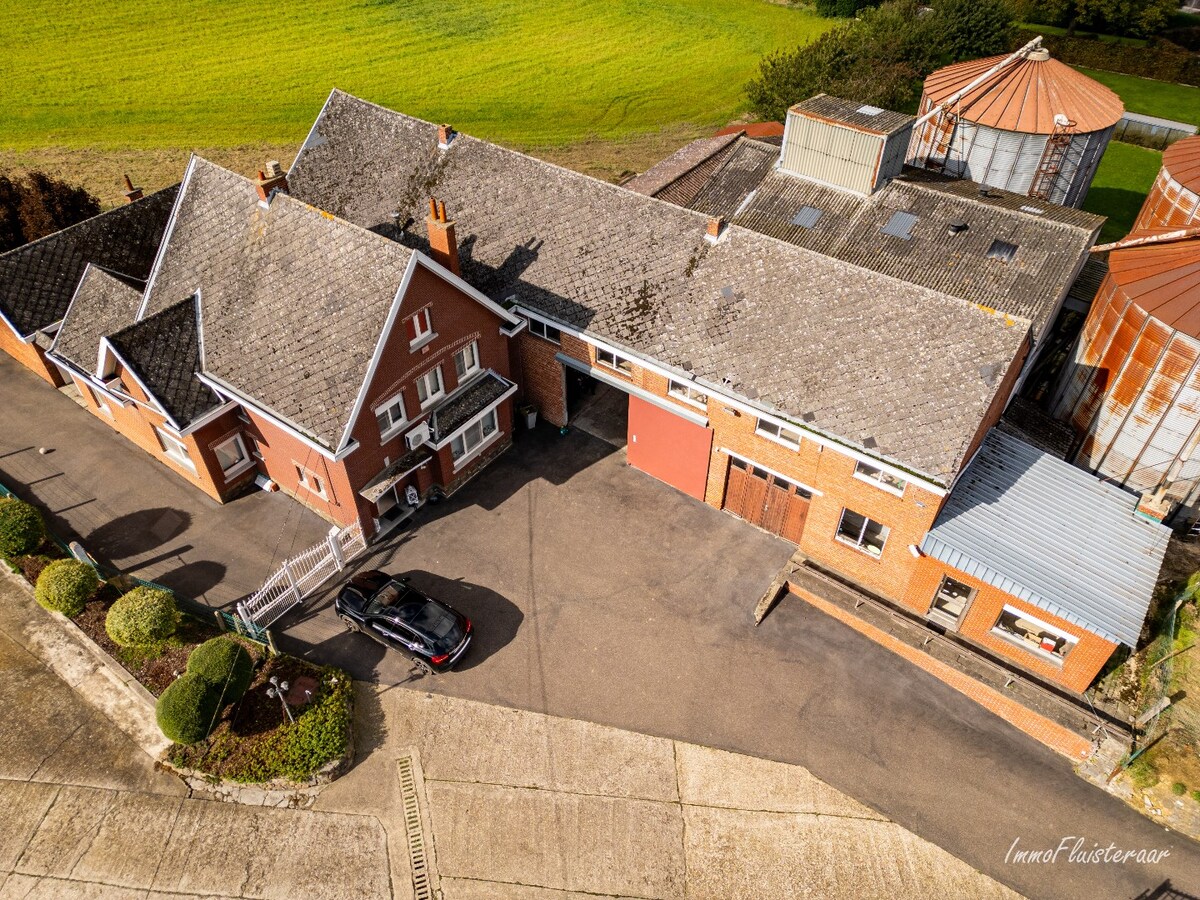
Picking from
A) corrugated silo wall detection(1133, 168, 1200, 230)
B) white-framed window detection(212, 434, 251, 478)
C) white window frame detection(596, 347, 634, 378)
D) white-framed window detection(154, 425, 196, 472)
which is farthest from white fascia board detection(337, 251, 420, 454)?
corrugated silo wall detection(1133, 168, 1200, 230)

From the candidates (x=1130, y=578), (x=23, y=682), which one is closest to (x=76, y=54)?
(x=23, y=682)

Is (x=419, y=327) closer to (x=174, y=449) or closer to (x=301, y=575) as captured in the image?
(x=301, y=575)

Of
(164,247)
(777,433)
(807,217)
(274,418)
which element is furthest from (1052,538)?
(164,247)

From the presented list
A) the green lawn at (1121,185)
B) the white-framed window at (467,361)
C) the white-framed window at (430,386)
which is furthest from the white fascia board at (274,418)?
the green lawn at (1121,185)

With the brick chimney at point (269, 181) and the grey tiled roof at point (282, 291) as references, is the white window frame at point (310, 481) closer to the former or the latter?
the grey tiled roof at point (282, 291)

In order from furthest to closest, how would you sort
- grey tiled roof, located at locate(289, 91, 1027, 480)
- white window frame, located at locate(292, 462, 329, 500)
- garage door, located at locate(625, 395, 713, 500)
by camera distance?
garage door, located at locate(625, 395, 713, 500) → white window frame, located at locate(292, 462, 329, 500) → grey tiled roof, located at locate(289, 91, 1027, 480)

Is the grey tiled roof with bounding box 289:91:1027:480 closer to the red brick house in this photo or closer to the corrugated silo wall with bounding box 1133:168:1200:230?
the red brick house
